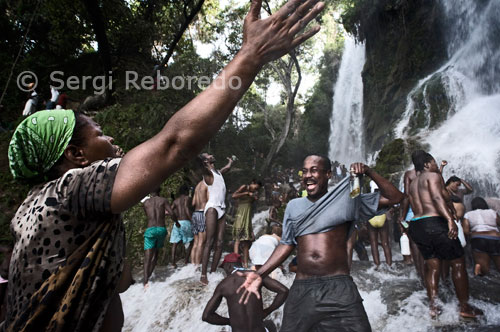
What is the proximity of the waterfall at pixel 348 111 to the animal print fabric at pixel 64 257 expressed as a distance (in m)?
24.4

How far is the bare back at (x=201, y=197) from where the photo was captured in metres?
7.15

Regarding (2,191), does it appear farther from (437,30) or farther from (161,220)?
(437,30)

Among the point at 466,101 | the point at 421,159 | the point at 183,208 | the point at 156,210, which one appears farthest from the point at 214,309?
the point at 466,101

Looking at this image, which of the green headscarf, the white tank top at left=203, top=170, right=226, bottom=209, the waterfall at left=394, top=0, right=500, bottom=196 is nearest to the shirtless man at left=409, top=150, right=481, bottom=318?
the white tank top at left=203, top=170, right=226, bottom=209

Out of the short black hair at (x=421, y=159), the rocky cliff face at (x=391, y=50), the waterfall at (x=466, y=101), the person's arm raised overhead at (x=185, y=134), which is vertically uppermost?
the rocky cliff face at (x=391, y=50)

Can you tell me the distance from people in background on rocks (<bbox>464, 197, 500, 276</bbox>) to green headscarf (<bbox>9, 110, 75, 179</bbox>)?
6.83 meters

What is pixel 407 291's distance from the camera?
5707mm

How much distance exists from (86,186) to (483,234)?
6863 millimetres

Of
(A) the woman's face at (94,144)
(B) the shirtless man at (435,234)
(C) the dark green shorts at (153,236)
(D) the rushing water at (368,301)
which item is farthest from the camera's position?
(C) the dark green shorts at (153,236)

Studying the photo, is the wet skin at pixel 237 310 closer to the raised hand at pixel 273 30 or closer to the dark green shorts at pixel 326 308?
the dark green shorts at pixel 326 308

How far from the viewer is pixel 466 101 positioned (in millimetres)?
14008

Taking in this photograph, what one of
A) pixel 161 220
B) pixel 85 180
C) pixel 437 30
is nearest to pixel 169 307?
pixel 161 220

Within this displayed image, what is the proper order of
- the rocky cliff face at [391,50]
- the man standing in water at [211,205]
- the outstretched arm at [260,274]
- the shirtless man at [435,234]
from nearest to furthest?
the outstretched arm at [260,274] → the shirtless man at [435,234] → the man standing in water at [211,205] → the rocky cliff face at [391,50]

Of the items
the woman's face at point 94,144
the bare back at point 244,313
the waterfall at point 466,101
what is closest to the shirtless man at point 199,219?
the bare back at point 244,313
